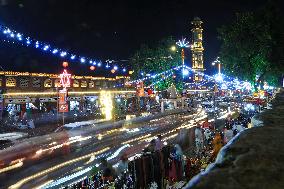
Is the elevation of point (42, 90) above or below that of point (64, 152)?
above

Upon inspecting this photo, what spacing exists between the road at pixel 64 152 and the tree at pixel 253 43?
39.2ft

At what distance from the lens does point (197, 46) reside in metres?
154

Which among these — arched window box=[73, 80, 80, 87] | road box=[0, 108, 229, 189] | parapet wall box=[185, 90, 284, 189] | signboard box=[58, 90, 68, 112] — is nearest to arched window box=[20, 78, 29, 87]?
arched window box=[73, 80, 80, 87]

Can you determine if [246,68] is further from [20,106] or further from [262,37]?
[20,106]

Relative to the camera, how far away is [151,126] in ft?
98.8

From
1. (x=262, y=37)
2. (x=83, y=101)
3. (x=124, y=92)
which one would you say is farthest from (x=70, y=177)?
(x=124, y=92)

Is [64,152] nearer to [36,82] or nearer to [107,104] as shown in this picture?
[107,104]

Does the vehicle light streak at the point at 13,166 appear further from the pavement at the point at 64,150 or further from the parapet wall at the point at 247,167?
the parapet wall at the point at 247,167

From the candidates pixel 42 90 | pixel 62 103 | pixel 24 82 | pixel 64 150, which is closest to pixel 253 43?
pixel 62 103

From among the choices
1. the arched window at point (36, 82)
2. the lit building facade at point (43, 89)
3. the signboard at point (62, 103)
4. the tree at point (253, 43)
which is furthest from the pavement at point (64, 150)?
the arched window at point (36, 82)

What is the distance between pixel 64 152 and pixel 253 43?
74.0 ft

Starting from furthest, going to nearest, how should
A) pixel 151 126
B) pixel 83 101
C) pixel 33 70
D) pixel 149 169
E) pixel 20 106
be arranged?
pixel 83 101
pixel 33 70
pixel 20 106
pixel 151 126
pixel 149 169

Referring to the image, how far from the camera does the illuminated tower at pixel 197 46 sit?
496 feet

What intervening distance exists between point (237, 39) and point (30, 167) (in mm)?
25284
